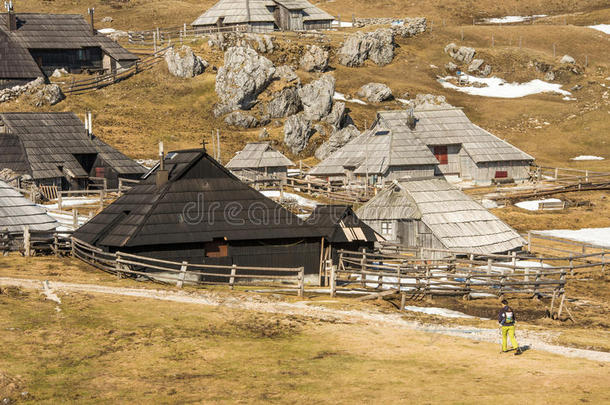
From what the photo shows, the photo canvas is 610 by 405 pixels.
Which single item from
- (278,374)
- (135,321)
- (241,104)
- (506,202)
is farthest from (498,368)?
(241,104)

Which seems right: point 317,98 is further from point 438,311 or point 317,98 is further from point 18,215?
point 438,311

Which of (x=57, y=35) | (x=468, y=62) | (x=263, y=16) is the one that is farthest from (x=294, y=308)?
(x=468, y=62)

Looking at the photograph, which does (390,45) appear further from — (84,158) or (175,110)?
(84,158)

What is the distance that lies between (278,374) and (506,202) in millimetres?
47356

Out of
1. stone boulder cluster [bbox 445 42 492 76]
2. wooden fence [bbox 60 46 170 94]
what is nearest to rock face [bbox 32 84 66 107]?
wooden fence [bbox 60 46 170 94]

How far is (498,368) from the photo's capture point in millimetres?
25562

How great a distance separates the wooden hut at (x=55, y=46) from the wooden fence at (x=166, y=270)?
5615 centimetres

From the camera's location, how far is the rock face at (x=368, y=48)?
11188 cm

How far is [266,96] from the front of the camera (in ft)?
305

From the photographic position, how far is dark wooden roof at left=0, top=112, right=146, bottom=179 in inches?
2608

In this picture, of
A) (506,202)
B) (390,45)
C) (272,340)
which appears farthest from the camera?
(390,45)

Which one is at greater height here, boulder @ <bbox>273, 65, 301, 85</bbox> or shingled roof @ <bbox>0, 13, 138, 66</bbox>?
shingled roof @ <bbox>0, 13, 138, 66</bbox>

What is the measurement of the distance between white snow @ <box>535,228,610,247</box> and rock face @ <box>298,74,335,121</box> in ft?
116

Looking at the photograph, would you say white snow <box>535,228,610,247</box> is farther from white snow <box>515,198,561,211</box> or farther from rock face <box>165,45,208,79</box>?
rock face <box>165,45,208,79</box>
